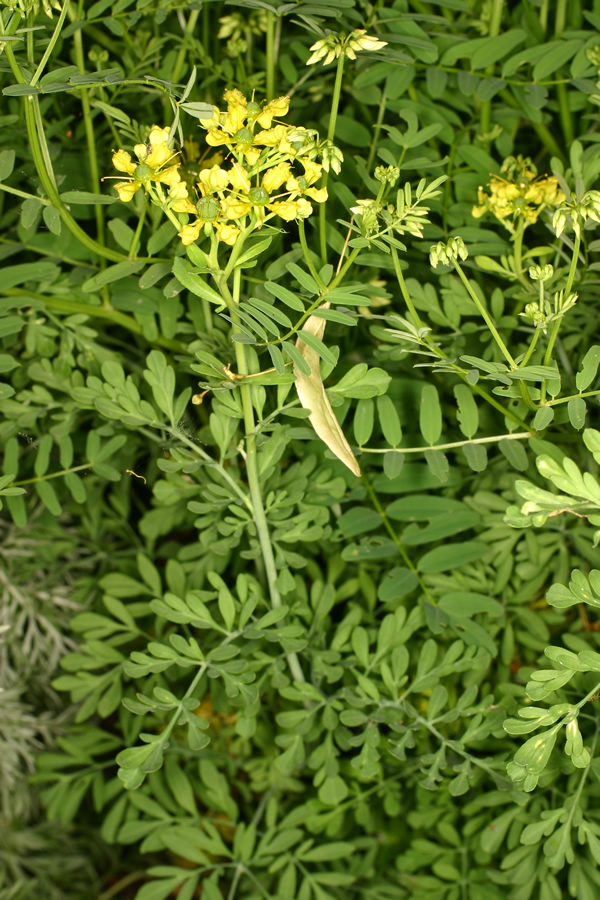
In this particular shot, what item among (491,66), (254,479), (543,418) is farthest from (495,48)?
(254,479)

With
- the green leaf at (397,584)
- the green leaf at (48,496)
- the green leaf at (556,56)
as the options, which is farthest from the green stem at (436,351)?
the green leaf at (48,496)

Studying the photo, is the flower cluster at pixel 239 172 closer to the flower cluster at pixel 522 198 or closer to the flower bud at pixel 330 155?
the flower bud at pixel 330 155

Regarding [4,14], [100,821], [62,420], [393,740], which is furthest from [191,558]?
[4,14]

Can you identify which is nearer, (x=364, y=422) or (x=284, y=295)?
(x=284, y=295)

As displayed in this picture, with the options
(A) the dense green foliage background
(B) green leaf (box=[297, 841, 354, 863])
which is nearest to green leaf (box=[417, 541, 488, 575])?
(A) the dense green foliage background

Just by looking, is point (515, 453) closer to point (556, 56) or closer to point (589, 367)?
point (589, 367)
